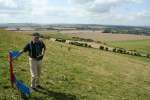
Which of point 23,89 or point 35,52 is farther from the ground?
point 35,52

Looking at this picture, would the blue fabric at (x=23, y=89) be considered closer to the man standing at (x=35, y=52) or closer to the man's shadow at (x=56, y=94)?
the man standing at (x=35, y=52)

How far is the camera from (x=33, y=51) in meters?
12.9

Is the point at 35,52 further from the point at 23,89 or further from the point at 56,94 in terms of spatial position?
the point at 56,94

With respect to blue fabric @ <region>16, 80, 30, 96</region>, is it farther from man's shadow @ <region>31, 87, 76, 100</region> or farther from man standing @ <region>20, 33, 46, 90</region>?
man's shadow @ <region>31, 87, 76, 100</region>

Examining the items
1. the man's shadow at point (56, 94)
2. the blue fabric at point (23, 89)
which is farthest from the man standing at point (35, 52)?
the man's shadow at point (56, 94)

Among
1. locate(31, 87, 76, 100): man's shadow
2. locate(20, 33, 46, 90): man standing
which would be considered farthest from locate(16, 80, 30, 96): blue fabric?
locate(31, 87, 76, 100): man's shadow

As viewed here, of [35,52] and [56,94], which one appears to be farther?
[56,94]

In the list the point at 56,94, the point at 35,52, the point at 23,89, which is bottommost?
the point at 56,94

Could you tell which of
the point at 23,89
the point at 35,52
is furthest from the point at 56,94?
the point at 35,52

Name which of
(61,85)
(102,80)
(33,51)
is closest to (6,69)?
(61,85)

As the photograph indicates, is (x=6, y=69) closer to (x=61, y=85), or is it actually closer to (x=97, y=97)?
(x=61, y=85)

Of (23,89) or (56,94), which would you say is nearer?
(23,89)

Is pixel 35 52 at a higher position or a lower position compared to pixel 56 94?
higher

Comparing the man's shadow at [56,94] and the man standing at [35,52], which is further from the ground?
the man standing at [35,52]
